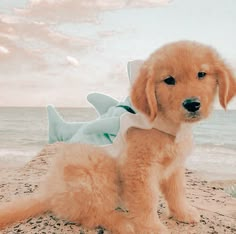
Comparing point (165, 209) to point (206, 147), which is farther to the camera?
point (206, 147)

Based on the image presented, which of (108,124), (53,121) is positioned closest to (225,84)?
(108,124)

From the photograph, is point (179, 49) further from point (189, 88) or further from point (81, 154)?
point (81, 154)

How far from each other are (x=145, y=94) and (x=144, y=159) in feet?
1.28

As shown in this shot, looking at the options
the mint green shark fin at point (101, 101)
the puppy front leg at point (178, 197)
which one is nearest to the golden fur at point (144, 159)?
the puppy front leg at point (178, 197)

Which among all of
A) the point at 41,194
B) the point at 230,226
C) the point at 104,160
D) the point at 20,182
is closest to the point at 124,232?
the point at 104,160

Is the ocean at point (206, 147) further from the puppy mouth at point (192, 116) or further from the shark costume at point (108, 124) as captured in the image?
the puppy mouth at point (192, 116)

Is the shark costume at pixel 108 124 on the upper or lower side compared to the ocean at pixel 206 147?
upper

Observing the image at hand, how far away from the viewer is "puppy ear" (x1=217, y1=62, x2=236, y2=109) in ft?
8.07

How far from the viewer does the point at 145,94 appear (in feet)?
7.80

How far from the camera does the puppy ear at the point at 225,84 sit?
8.07ft

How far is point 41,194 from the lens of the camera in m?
2.82

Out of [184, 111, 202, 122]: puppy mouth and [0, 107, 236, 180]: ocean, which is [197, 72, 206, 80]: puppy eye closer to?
[184, 111, 202, 122]: puppy mouth

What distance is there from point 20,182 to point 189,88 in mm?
2219

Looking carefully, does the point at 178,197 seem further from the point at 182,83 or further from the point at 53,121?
the point at 53,121
